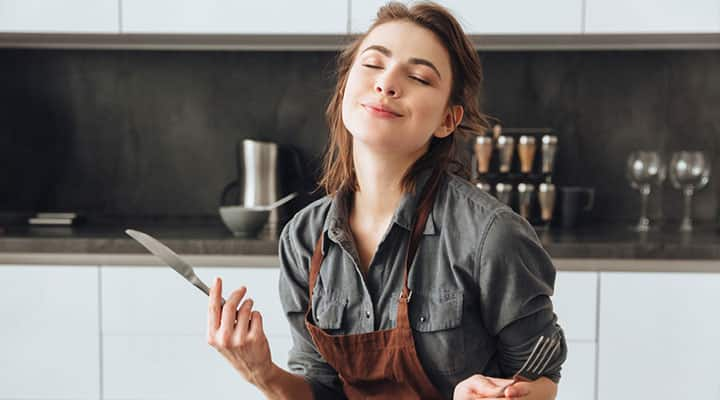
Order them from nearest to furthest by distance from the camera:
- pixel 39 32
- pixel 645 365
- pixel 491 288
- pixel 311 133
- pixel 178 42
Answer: pixel 491 288, pixel 645 365, pixel 39 32, pixel 178 42, pixel 311 133

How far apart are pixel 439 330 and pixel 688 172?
60.7 inches

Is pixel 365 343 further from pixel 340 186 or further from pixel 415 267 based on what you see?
pixel 340 186

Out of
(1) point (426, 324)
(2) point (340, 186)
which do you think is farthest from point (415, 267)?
(2) point (340, 186)

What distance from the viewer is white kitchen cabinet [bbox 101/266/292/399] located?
2.03 meters

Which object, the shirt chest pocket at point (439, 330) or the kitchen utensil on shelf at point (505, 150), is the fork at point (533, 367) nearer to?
the shirt chest pocket at point (439, 330)

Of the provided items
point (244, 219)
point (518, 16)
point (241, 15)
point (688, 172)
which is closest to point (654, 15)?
point (518, 16)

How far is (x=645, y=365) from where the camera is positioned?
200 cm

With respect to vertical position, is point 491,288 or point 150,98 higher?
point 150,98

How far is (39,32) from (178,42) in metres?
0.39

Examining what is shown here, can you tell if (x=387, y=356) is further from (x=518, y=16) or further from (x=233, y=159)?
(x=233, y=159)

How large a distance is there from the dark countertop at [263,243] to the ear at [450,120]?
96cm

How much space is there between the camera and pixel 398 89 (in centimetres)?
101

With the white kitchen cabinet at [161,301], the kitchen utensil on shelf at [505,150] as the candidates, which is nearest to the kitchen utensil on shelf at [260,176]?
the white kitchen cabinet at [161,301]

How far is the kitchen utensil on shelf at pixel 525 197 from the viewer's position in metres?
2.24
